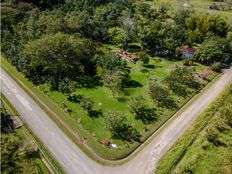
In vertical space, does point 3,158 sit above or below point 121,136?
above

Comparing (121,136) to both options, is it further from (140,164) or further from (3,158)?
(3,158)

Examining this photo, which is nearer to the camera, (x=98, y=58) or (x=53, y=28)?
(x=98, y=58)

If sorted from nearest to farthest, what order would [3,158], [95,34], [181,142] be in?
1. [3,158]
2. [181,142]
3. [95,34]

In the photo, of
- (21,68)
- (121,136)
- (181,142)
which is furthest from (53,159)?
(21,68)

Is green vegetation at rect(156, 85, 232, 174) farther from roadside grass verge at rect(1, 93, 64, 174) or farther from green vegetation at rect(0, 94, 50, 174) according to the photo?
green vegetation at rect(0, 94, 50, 174)

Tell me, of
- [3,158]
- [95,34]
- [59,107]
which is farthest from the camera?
[95,34]

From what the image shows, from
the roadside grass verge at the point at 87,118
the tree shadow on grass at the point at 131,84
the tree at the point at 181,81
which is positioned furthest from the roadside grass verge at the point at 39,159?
the tree at the point at 181,81

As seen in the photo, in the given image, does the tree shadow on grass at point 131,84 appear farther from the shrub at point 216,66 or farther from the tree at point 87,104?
the shrub at point 216,66
